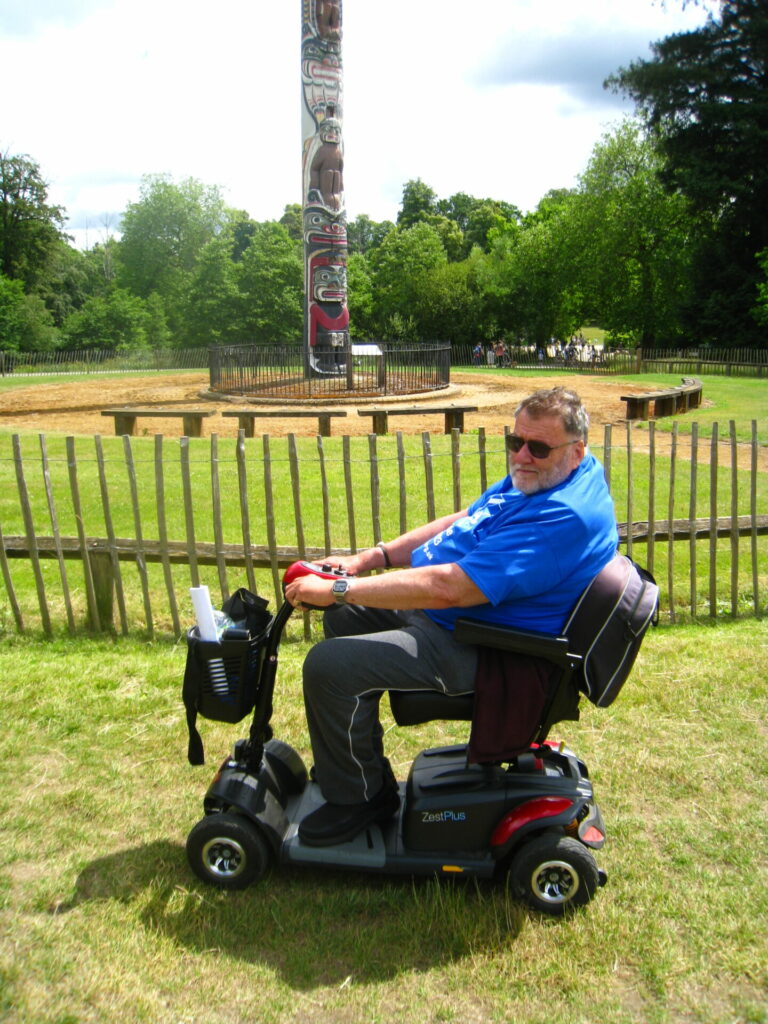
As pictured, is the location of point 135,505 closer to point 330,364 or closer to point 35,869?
point 35,869

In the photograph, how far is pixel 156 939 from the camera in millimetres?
2562

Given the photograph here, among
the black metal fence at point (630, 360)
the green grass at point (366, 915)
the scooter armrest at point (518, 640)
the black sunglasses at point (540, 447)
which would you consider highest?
the black sunglasses at point (540, 447)

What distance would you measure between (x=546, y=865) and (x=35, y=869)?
1642 mm

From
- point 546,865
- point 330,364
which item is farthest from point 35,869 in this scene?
point 330,364

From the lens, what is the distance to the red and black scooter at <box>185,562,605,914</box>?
105 inches

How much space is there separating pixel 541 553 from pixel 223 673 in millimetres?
1048

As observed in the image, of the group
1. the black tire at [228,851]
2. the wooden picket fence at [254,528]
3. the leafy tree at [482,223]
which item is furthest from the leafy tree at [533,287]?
the black tire at [228,851]

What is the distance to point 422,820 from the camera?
108 inches

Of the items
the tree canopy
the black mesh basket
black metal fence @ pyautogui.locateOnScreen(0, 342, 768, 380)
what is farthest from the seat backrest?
the tree canopy

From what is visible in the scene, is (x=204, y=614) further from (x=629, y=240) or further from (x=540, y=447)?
(x=629, y=240)

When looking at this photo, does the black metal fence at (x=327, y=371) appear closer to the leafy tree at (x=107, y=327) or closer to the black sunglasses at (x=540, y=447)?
the black sunglasses at (x=540, y=447)

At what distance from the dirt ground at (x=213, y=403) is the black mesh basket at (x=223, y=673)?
1192 cm

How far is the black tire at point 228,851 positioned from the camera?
275 cm

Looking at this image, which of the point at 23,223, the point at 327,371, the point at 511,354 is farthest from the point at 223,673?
the point at 23,223
